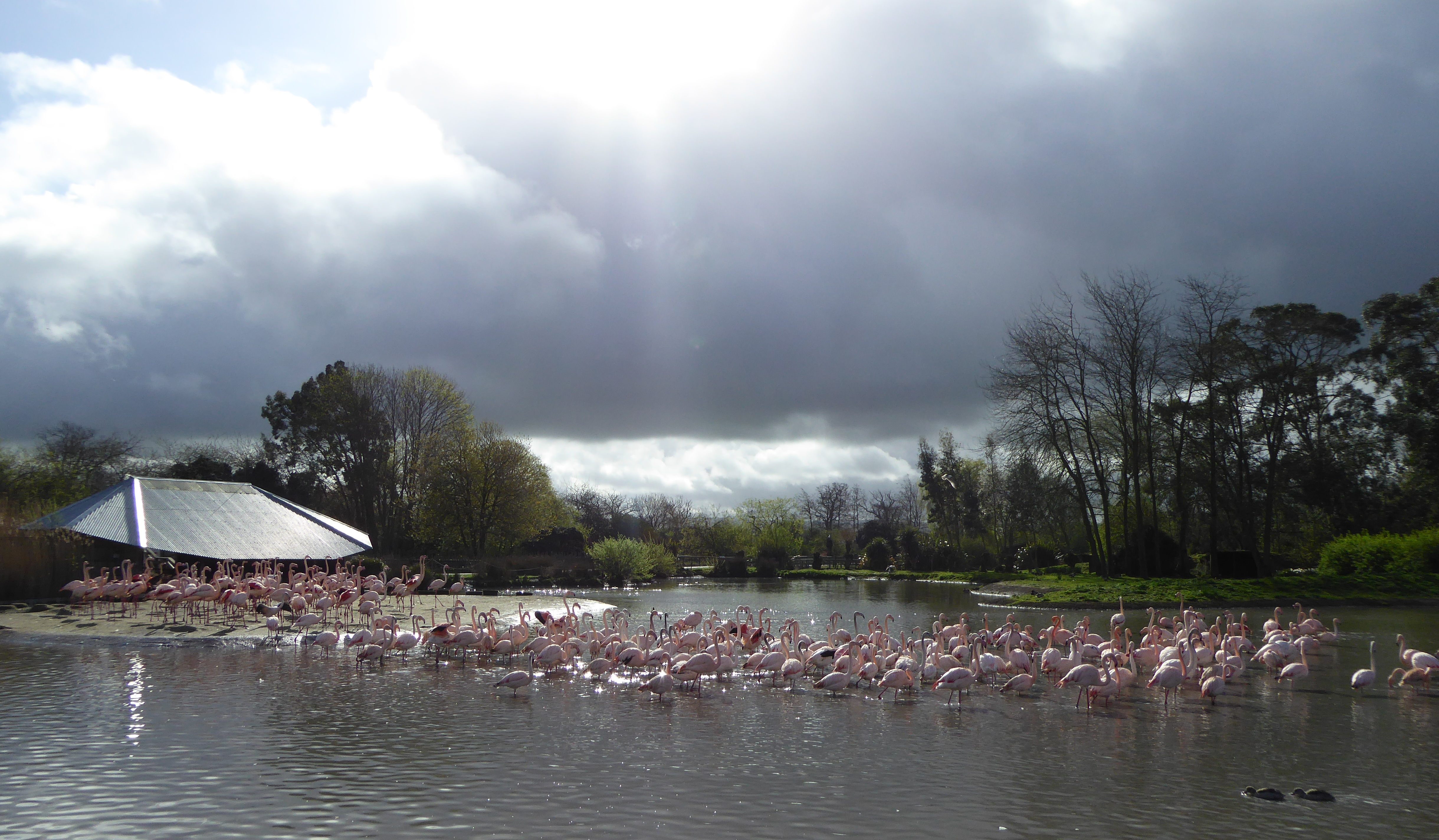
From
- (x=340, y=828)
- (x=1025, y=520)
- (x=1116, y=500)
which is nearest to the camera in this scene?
(x=340, y=828)

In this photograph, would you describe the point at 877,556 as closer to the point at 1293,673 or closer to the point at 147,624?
the point at 1293,673

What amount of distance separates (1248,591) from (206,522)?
124ft

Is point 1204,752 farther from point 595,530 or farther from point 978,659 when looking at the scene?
point 595,530

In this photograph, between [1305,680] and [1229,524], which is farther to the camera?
[1229,524]

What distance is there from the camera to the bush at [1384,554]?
33.1 m

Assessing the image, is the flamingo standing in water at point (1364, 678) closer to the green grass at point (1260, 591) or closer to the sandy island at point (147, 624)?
the green grass at point (1260, 591)

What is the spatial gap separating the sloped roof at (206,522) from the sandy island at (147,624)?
16.6 ft

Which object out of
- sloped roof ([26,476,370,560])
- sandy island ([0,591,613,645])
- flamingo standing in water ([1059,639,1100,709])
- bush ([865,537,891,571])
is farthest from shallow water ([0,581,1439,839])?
bush ([865,537,891,571])

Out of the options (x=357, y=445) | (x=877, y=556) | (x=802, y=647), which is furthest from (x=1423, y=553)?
(x=357, y=445)

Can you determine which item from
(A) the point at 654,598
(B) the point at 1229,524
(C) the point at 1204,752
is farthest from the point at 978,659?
(B) the point at 1229,524

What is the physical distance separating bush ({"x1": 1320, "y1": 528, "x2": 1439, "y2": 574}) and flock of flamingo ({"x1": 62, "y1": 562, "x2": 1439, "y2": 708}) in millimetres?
14686

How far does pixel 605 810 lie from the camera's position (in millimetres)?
7715

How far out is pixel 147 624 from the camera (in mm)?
20391

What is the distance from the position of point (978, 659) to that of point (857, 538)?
72.9 m
